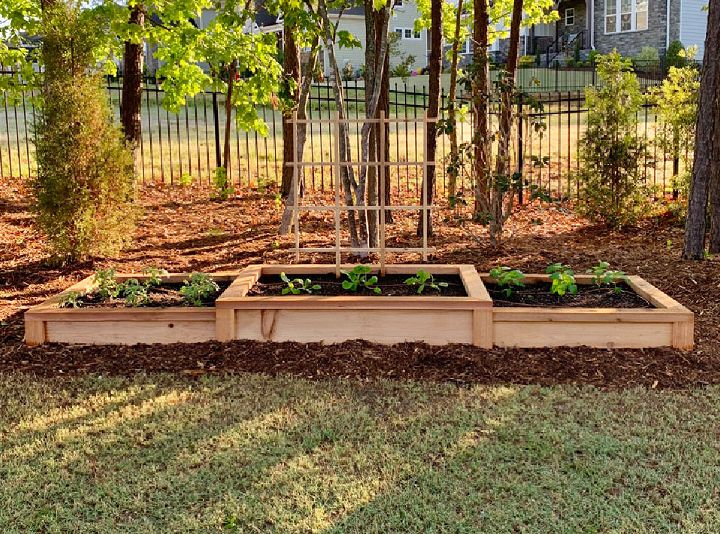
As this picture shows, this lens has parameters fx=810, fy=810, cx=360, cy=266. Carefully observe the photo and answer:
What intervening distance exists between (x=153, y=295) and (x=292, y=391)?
1553 mm

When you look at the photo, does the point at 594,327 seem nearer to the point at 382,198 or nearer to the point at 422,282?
the point at 422,282

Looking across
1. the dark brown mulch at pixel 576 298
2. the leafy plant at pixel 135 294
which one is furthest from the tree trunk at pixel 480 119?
the leafy plant at pixel 135 294

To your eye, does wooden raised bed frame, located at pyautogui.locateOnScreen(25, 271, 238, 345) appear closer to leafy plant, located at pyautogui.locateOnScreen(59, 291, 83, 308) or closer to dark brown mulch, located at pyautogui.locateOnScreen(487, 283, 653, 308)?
leafy plant, located at pyautogui.locateOnScreen(59, 291, 83, 308)

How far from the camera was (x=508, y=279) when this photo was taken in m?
5.45

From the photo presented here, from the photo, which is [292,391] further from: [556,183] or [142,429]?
[556,183]

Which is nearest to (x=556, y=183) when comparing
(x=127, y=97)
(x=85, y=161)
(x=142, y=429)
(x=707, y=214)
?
Answer: (x=707, y=214)

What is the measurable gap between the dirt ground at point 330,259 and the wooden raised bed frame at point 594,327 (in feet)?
0.27

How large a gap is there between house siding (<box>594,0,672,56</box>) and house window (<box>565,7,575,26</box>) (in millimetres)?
2950

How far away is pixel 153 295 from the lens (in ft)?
18.0

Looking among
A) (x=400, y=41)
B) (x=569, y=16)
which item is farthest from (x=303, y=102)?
(x=400, y=41)

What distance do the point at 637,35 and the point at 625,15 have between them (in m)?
1.12

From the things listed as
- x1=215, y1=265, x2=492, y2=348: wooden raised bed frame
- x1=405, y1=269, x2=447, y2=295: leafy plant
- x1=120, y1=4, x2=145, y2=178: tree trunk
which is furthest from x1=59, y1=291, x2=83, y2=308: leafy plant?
x1=120, y1=4, x2=145, y2=178: tree trunk

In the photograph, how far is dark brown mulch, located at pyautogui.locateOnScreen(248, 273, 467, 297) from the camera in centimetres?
540

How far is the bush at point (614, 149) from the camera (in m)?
8.84
